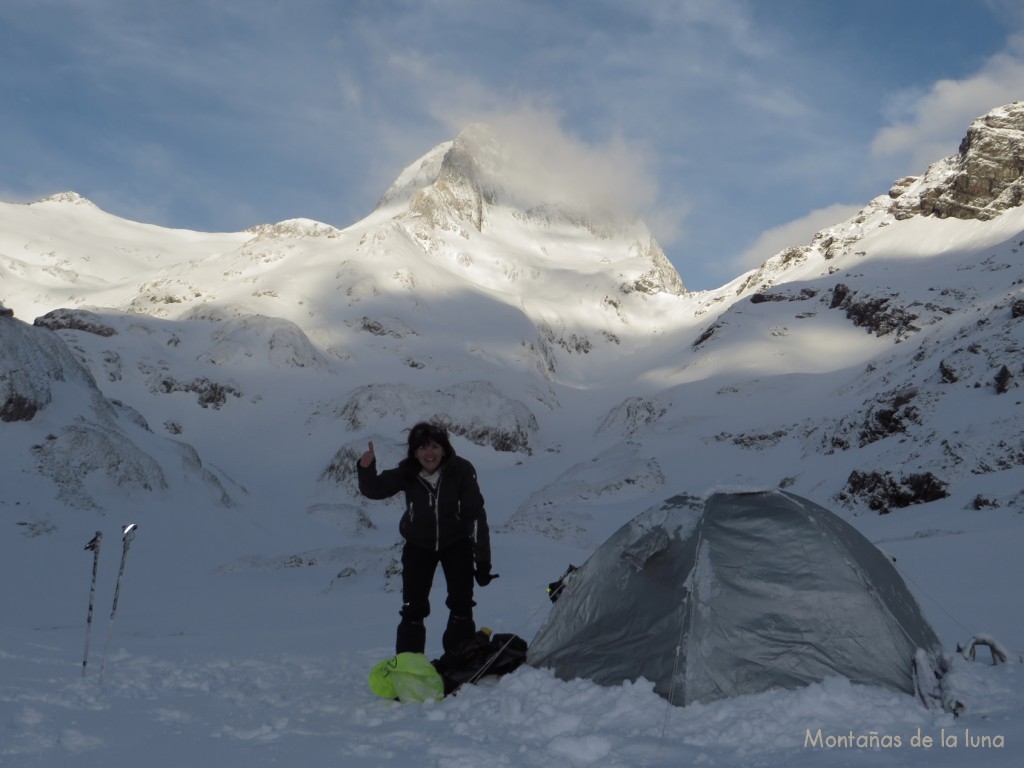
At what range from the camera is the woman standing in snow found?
6.89 metres

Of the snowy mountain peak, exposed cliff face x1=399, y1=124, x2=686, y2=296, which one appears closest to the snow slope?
exposed cliff face x1=399, y1=124, x2=686, y2=296

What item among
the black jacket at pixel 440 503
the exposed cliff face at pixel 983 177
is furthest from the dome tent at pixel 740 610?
the exposed cliff face at pixel 983 177

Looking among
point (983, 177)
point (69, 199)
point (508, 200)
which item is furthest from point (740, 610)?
point (69, 199)

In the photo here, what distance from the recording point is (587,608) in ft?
22.7

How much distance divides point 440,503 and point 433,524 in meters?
0.21

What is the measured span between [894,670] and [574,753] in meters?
2.76

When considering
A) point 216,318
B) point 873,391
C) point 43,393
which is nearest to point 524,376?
point 216,318

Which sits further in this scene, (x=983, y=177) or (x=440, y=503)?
(x=983, y=177)

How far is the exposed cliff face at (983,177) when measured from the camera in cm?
7162

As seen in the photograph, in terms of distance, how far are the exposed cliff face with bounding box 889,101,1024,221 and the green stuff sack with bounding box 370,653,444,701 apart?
264 ft

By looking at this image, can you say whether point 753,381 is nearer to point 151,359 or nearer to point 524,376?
point 524,376

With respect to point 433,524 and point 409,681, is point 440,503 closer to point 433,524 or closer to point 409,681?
point 433,524

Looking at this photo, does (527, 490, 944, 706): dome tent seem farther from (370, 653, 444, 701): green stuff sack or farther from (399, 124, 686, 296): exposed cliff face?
(399, 124, 686, 296): exposed cliff face

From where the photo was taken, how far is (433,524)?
6930 mm
